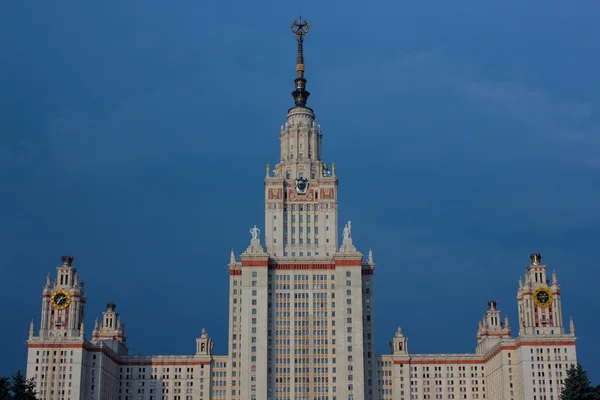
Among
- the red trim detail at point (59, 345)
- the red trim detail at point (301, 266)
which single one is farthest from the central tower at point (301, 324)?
the red trim detail at point (59, 345)

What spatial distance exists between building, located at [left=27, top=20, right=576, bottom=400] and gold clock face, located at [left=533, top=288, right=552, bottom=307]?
20cm

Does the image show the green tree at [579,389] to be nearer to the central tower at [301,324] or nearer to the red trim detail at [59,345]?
the central tower at [301,324]

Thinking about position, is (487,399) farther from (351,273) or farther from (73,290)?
(73,290)

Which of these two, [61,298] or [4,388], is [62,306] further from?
[4,388]

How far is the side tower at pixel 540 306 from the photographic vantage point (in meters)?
186

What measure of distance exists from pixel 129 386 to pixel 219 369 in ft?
64.1

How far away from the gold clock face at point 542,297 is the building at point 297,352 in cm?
20

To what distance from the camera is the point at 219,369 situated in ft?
647

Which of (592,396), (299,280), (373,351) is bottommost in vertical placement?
(592,396)

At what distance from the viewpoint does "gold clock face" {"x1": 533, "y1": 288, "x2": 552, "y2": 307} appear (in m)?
188

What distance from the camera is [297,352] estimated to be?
192 m

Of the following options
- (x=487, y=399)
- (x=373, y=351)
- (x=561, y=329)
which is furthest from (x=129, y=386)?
(x=561, y=329)

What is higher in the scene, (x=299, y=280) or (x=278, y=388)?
(x=299, y=280)

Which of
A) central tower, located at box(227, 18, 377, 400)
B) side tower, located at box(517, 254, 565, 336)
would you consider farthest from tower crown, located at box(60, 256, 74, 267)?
side tower, located at box(517, 254, 565, 336)
